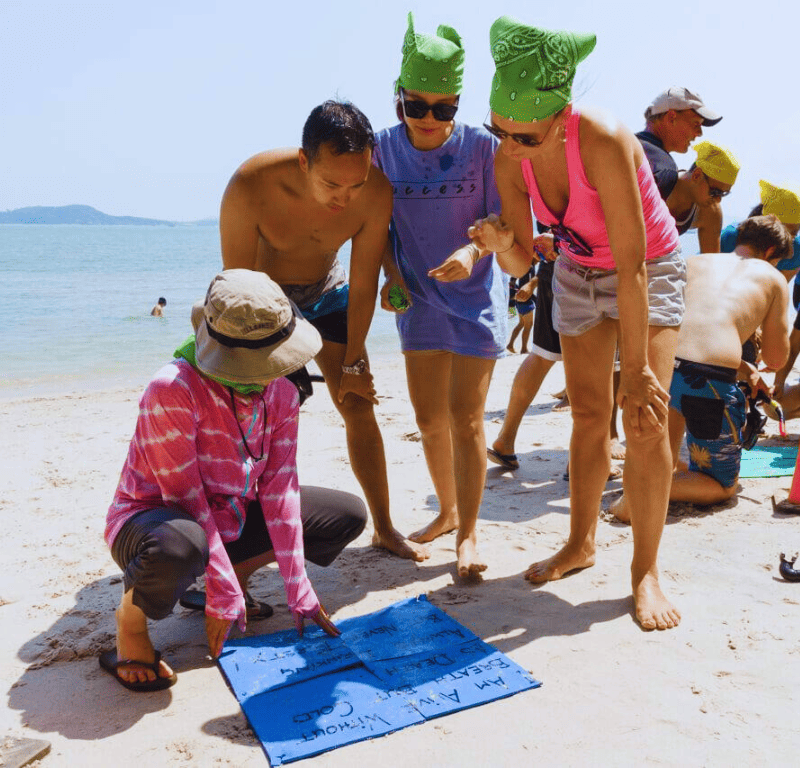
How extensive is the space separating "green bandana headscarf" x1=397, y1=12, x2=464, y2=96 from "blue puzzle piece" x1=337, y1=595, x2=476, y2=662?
191 centimetres

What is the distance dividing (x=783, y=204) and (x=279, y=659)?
4343 millimetres

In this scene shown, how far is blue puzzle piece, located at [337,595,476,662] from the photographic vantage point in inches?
107

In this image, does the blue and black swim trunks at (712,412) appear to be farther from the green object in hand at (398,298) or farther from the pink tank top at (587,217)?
the green object in hand at (398,298)

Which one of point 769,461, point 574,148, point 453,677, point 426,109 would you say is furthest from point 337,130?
point 769,461

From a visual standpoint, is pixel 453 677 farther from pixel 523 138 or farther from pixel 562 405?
pixel 562 405

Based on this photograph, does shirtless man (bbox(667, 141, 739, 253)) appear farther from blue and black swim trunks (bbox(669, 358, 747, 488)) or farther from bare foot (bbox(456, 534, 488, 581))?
bare foot (bbox(456, 534, 488, 581))

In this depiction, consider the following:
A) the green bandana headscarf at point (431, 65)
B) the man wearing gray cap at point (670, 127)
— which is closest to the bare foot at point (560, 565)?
the green bandana headscarf at point (431, 65)

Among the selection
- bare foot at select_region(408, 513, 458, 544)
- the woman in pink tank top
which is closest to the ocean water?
bare foot at select_region(408, 513, 458, 544)

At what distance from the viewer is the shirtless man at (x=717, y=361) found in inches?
153

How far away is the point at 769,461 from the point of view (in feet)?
15.8

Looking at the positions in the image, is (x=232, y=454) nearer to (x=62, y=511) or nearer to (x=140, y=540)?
(x=140, y=540)

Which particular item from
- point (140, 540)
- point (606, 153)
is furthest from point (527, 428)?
point (140, 540)

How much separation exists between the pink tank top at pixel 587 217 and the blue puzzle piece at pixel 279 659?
1.63 m

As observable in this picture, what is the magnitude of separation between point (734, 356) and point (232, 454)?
8.18 ft
